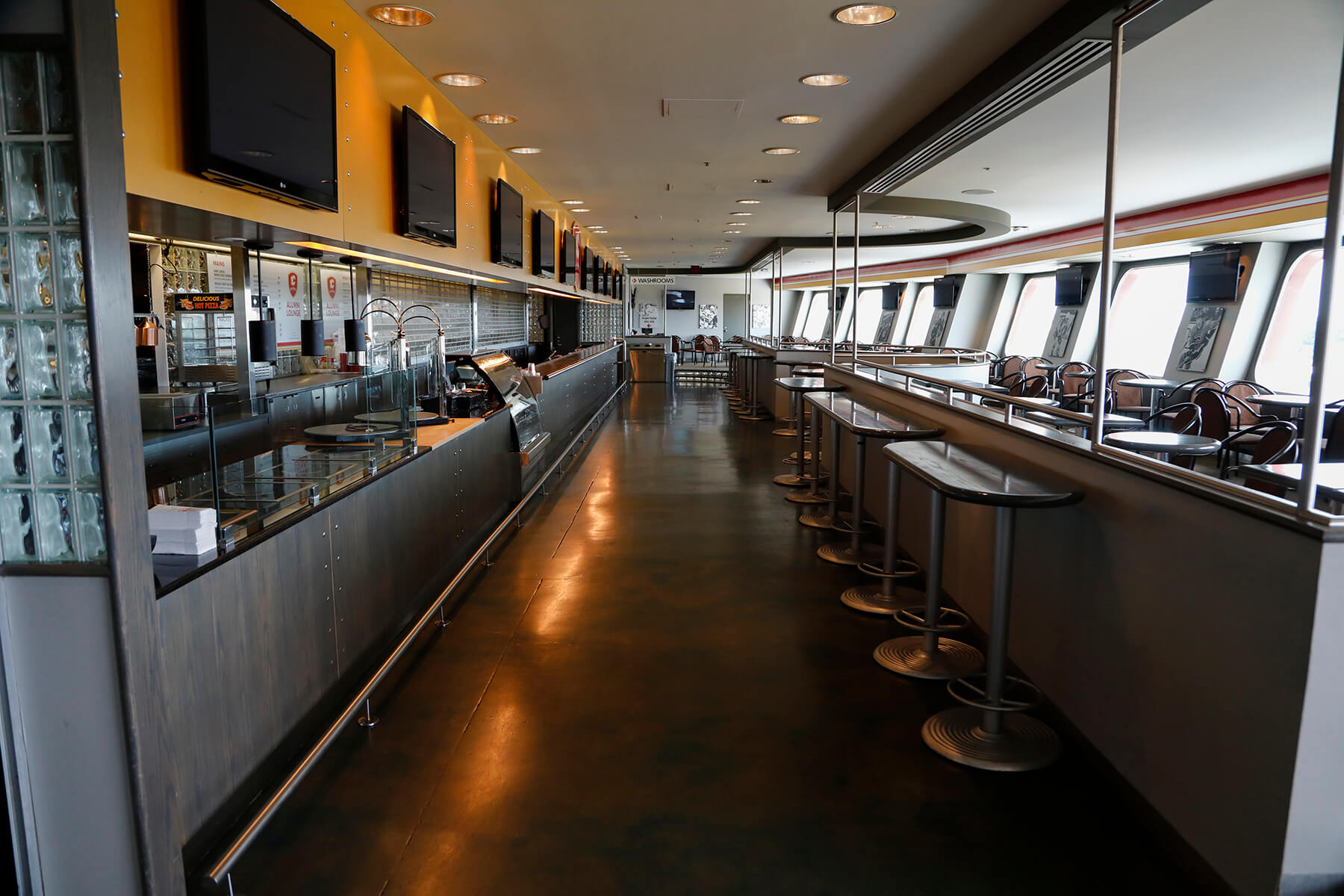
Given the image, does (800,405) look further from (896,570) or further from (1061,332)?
(1061,332)

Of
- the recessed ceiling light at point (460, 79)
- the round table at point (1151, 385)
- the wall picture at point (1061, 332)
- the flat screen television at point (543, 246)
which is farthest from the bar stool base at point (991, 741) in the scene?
the wall picture at point (1061, 332)

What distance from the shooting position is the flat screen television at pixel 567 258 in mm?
9969

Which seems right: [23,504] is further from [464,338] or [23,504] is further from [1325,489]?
[464,338]

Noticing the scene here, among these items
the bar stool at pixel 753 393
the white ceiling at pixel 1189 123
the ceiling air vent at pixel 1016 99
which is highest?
the white ceiling at pixel 1189 123

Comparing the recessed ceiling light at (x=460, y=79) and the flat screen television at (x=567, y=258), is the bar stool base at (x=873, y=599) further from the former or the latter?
the flat screen television at (x=567, y=258)

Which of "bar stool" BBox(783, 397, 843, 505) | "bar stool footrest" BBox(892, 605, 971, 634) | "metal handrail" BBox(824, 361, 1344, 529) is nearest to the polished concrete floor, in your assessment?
"bar stool footrest" BBox(892, 605, 971, 634)

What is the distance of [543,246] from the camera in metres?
8.30

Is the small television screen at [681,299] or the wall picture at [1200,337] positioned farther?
the small television screen at [681,299]

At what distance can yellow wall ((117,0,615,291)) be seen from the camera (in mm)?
2307

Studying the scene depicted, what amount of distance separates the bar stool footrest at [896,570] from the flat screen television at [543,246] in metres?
4.66

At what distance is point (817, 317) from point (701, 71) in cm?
2754

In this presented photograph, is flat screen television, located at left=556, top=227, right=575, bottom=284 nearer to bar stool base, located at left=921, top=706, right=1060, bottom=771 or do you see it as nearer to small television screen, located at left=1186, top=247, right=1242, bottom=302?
bar stool base, located at left=921, top=706, right=1060, bottom=771

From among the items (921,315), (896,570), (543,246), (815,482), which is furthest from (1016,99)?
(921,315)

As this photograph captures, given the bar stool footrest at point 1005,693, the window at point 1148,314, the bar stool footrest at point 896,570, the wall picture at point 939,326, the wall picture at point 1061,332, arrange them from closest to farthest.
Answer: the bar stool footrest at point 1005,693
the bar stool footrest at point 896,570
the window at point 1148,314
the wall picture at point 1061,332
the wall picture at point 939,326
